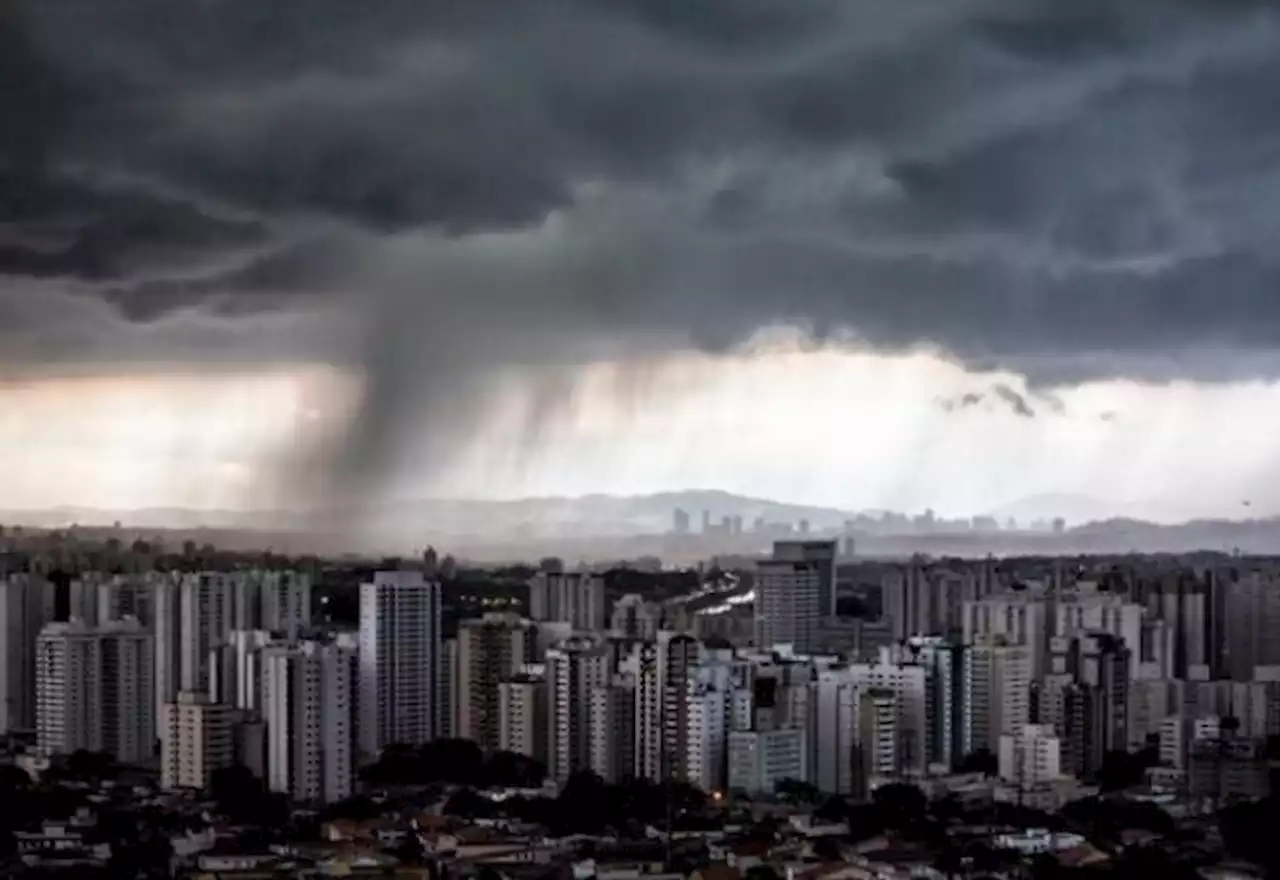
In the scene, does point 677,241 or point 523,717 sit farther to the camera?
point 677,241

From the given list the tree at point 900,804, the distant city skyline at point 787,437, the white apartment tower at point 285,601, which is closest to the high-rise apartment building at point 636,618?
the distant city skyline at point 787,437

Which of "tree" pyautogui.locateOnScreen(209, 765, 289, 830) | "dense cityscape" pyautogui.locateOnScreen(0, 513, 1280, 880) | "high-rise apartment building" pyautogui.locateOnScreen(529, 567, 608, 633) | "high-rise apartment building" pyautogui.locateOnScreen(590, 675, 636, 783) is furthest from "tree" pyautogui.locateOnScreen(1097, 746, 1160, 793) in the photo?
"tree" pyautogui.locateOnScreen(209, 765, 289, 830)

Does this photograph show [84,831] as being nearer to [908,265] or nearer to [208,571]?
[208,571]

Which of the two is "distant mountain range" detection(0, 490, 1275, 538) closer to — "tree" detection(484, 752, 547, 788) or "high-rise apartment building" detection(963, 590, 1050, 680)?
"high-rise apartment building" detection(963, 590, 1050, 680)

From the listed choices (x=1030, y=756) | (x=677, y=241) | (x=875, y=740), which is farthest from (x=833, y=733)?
(x=677, y=241)

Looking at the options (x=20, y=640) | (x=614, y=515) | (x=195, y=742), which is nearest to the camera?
(x=195, y=742)

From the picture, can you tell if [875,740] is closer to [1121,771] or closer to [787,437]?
[1121,771]

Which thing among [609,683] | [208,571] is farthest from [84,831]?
[609,683]
